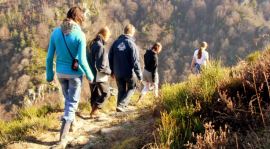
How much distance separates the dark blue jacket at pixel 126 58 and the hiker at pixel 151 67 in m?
2.02

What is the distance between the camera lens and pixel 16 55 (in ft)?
397

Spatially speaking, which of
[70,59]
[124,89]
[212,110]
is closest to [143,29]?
[124,89]

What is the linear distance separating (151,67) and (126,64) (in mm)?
2225

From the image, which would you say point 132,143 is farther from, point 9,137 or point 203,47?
point 203,47

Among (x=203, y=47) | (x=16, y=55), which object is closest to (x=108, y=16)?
(x=16, y=55)

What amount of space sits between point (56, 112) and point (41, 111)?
0.38 meters

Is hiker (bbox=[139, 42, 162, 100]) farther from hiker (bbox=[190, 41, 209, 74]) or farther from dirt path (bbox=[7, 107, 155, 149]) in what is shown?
dirt path (bbox=[7, 107, 155, 149])

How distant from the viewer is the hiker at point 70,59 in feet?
18.3

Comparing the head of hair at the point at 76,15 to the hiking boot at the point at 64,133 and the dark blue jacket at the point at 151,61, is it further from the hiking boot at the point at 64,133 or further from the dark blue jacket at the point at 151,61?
the dark blue jacket at the point at 151,61

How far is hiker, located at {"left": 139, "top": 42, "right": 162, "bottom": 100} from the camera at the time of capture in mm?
9609

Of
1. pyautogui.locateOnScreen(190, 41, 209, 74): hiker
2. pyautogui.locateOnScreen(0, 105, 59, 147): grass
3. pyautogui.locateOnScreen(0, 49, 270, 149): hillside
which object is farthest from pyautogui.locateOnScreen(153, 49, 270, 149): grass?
pyautogui.locateOnScreen(190, 41, 209, 74): hiker

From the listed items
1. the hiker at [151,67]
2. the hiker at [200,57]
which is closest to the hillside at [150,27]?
the hiker at [200,57]

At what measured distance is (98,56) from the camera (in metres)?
7.40

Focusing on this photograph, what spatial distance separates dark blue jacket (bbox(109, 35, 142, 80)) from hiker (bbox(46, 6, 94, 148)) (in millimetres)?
1849
